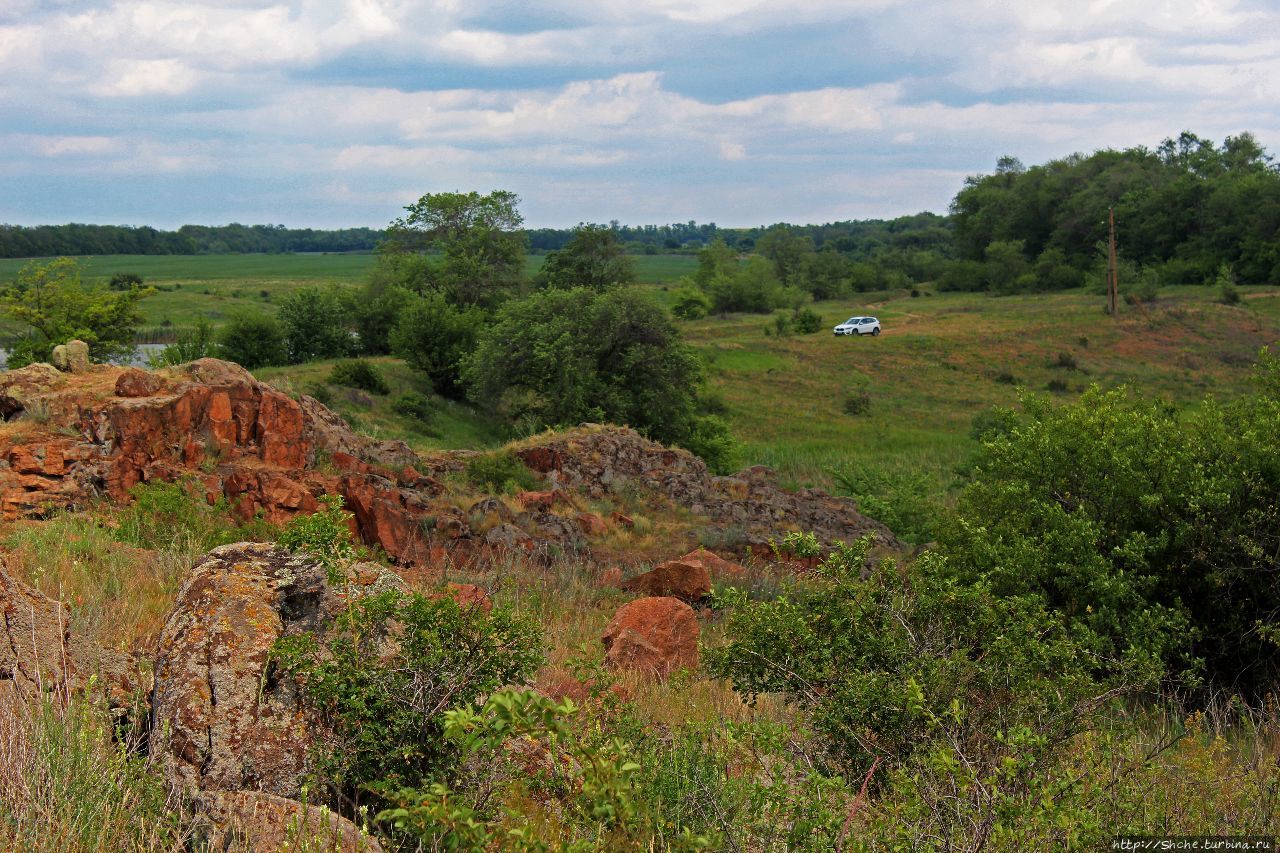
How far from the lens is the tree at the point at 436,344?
40.2 meters

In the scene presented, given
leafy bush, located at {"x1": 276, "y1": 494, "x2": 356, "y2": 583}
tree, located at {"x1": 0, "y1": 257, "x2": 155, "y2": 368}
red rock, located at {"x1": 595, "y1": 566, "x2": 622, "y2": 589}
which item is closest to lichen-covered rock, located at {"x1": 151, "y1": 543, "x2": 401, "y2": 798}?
leafy bush, located at {"x1": 276, "y1": 494, "x2": 356, "y2": 583}

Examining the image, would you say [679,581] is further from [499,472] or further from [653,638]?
[499,472]

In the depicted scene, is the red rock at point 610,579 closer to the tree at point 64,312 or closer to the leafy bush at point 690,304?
the tree at point 64,312

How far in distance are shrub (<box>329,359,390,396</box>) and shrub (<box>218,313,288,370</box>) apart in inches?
341

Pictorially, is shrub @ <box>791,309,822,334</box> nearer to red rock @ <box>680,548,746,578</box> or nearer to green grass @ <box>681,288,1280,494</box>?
green grass @ <box>681,288,1280,494</box>

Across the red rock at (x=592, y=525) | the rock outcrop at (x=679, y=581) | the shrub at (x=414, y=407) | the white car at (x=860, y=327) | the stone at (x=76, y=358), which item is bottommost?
the shrub at (x=414, y=407)

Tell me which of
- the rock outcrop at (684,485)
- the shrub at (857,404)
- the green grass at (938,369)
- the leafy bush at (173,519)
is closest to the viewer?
the leafy bush at (173,519)

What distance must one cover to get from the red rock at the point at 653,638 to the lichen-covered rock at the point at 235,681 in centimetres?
284

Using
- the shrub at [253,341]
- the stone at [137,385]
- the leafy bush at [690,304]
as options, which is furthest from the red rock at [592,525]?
the leafy bush at [690,304]

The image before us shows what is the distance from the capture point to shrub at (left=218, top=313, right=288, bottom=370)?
43219 millimetres

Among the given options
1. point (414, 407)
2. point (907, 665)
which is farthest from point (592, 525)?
point (414, 407)

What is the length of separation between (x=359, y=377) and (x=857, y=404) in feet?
71.9

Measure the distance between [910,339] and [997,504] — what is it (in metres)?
50.5

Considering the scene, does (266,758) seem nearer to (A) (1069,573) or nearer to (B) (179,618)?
(B) (179,618)
